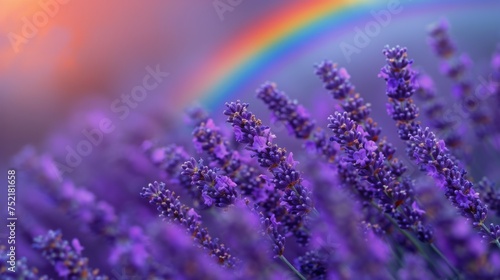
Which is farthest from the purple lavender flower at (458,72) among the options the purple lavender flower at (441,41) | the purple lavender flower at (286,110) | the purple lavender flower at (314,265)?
the purple lavender flower at (314,265)

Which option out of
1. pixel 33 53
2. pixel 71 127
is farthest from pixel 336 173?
pixel 33 53

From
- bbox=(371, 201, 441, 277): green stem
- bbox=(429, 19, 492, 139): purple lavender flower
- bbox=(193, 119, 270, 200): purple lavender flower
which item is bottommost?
bbox=(193, 119, 270, 200): purple lavender flower

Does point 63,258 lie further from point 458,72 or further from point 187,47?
point 187,47

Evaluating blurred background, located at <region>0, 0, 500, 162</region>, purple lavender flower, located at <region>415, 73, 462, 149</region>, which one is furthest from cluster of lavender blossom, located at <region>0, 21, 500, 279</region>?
blurred background, located at <region>0, 0, 500, 162</region>

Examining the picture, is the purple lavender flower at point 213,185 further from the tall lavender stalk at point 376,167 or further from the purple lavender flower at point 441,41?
the purple lavender flower at point 441,41

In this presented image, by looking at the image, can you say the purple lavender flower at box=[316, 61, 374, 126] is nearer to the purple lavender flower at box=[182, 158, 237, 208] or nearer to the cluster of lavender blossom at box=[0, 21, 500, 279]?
the cluster of lavender blossom at box=[0, 21, 500, 279]
